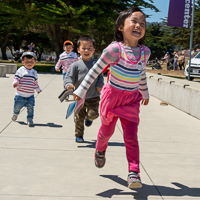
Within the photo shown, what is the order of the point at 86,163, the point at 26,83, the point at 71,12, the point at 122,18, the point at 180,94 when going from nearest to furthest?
the point at 122,18 < the point at 86,163 < the point at 26,83 < the point at 180,94 < the point at 71,12

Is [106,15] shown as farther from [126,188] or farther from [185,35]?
[185,35]

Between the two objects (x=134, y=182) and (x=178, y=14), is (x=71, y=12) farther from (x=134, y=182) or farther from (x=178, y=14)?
(x=134, y=182)

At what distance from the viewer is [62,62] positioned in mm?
10297

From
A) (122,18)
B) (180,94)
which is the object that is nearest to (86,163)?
(122,18)

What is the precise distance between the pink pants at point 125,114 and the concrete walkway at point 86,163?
1.33 ft

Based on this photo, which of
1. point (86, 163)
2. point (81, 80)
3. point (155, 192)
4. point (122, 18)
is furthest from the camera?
point (81, 80)

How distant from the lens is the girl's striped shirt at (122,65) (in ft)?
11.7

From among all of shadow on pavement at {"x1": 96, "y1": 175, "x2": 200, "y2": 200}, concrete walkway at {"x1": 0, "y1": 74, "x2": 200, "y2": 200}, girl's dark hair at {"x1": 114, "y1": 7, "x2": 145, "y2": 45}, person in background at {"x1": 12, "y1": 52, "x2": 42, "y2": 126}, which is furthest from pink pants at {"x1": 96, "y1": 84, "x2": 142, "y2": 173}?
person in background at {"x1": 12, "y1": 52, "x2": 42, "y2": 126}

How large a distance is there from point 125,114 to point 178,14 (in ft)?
49.9

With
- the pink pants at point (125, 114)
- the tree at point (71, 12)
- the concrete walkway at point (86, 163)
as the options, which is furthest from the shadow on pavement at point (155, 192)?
the tree at point (71, 12)

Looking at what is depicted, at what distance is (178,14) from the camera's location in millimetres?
17594

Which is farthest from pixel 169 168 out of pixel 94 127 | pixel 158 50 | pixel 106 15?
pixel 158 50

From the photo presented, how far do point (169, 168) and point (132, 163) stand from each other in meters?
1.00

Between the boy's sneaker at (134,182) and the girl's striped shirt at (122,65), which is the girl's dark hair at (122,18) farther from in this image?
the boy's sneaker at (134,182)
